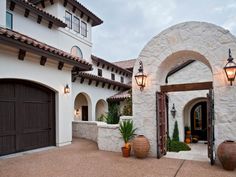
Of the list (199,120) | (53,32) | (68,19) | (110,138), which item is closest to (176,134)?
(199,120)

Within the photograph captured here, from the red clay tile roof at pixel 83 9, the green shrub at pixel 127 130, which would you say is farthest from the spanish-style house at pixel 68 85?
the red clay tile roof at pixel 83 9

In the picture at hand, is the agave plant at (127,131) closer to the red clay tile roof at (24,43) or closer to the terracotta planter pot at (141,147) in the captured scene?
the terracotta planter pot at (141,147)

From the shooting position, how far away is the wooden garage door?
7.08 metres

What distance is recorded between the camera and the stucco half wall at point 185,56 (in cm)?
604

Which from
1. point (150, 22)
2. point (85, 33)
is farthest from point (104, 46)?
point (85, 33)

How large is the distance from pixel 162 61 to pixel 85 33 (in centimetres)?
1092

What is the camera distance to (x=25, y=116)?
7.79m

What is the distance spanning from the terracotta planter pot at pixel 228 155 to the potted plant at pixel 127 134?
116 inches

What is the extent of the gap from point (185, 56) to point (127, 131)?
3.55 metres

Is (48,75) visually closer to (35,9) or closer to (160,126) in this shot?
(35,9)

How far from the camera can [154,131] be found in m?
7.08

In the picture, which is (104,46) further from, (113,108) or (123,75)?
(113,108)

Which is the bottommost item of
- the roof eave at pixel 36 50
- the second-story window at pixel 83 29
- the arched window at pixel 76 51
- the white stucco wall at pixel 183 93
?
the white stucco wall at pixel 183 93

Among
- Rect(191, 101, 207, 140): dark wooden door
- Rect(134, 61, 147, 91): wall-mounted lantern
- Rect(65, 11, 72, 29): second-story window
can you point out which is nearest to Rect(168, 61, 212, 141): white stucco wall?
Rect(191, 101, 207, 140): dark wooden door
